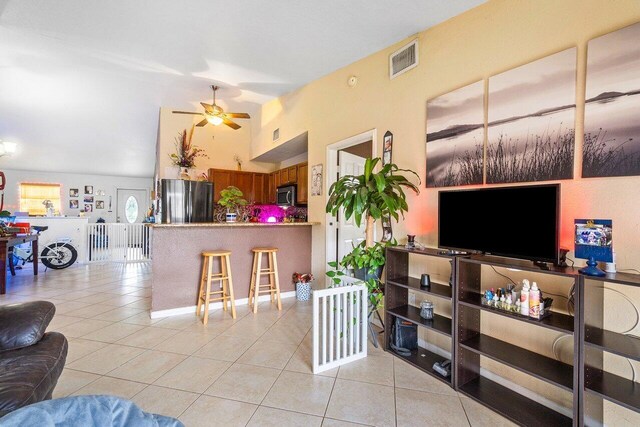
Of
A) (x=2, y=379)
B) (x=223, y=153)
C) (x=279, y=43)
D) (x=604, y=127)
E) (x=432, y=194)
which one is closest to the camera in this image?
(x=2, y=379)

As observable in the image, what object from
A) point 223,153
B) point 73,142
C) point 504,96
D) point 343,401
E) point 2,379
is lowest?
point 343,401

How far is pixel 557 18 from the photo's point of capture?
175 cm

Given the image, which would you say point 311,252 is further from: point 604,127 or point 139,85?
point 139,85

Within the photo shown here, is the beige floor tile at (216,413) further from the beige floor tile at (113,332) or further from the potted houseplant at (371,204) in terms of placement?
the beige floor tile at (113,332)

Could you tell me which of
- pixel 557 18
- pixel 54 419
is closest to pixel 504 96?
pixel 557 18

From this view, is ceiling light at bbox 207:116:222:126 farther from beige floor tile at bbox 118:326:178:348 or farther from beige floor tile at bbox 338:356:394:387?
beige floor tile at bbox 338:356:394:387

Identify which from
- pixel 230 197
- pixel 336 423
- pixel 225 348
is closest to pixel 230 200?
pixel 230 197

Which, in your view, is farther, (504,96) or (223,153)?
(223,153)

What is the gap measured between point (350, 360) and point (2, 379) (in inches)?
78.1


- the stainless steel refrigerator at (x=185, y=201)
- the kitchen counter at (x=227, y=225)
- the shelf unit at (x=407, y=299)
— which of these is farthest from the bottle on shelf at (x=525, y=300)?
the stainless steel refrigerator at (x=185, y=201)

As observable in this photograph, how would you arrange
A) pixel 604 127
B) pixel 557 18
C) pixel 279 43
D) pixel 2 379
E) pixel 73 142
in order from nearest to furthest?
pixel 2 379
pixel 604 127
pixel 557 18
pixel 279 43
pixel 73 142

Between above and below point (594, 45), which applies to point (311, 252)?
below

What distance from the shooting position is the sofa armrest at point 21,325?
1.47m

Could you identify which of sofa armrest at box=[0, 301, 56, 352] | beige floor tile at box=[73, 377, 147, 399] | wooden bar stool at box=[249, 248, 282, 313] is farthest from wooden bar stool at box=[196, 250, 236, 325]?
sofa armrest at box=[0, 301, 56, 352]
